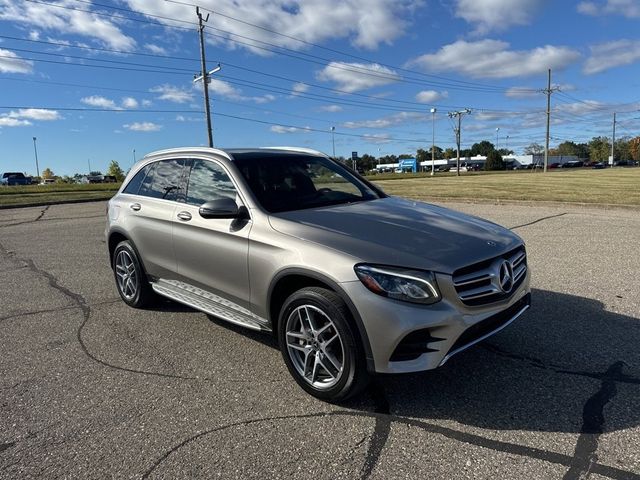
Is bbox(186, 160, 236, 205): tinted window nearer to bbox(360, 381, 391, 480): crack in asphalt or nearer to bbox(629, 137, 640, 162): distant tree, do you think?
bbox(360, 381, 391, 480): crack in asphalt

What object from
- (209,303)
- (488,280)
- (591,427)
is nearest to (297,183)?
(209,303)

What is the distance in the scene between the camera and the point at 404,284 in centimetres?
301

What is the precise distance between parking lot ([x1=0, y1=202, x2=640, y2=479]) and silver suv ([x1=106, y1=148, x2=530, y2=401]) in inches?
15.0

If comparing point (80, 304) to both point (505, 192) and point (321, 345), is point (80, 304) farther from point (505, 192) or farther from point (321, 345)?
point (505, 192)

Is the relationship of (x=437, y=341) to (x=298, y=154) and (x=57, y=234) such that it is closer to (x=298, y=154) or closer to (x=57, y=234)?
(x=298, y=154)

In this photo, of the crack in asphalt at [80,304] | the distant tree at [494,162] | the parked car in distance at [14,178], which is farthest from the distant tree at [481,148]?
the crack in asphalt at [80,304]

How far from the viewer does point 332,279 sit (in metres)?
3.15

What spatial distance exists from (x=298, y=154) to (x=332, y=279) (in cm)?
210

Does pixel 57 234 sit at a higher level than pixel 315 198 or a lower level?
lower

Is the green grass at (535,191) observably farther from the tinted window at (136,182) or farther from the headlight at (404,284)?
the headlight at (404,284)

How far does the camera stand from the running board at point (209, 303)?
3.86m

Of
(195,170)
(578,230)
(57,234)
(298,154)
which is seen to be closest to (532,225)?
(578,230)

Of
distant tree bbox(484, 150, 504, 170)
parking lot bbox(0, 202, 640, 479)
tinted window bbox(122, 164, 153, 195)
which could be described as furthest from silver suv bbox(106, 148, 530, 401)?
distant tree bbox(484, 150, 504, 170)

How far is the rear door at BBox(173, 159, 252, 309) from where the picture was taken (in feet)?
12.8
